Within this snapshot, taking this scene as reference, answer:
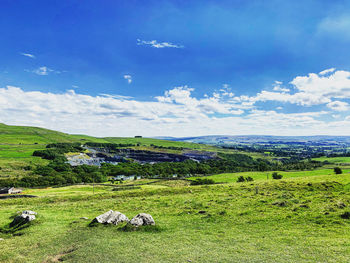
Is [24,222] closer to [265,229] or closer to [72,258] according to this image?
[72,258]

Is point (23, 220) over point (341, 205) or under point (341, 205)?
under

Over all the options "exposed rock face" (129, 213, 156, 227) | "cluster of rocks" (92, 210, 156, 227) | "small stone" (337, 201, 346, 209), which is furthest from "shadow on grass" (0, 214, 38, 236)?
"small stone" (337, 201, 346, 209)

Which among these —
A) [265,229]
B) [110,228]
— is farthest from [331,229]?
[110,228]

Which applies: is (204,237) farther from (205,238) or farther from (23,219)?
(23,219)

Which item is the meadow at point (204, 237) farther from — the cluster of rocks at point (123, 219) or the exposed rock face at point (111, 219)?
the exposed rock face at point (111, 219)

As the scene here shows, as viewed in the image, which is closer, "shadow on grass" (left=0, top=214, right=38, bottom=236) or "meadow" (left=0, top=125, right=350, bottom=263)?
"meadow" (left=0, top=125, right=350, bottom=263)

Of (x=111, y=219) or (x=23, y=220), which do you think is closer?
(x=111, y=219)

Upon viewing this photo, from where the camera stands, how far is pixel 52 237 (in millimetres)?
22094

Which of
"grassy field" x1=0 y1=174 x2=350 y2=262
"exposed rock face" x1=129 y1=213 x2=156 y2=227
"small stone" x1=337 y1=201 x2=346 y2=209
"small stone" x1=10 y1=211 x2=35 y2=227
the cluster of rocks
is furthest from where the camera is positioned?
"small stone" x1=337 y1=201 x2=346 y2=209

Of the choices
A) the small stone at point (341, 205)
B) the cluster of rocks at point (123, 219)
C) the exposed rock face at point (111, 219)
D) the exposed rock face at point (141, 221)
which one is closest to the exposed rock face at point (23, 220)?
the cluster of rocks at point (123, 219)

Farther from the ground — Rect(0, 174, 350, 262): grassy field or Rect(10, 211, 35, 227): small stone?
Rect(0, 174, 350, 262): grassy field

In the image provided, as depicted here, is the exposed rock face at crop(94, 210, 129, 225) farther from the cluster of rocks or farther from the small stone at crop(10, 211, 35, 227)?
the small stone at crop(10, 211, 35, 227)

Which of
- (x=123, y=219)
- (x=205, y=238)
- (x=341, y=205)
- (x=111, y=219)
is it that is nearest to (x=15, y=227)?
(x=111, y=219)

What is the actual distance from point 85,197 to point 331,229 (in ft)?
166
